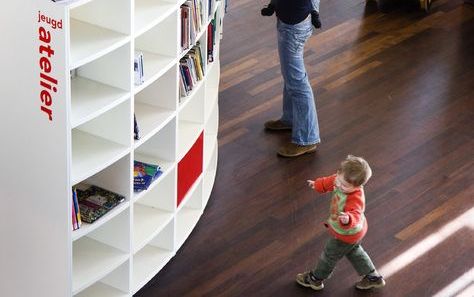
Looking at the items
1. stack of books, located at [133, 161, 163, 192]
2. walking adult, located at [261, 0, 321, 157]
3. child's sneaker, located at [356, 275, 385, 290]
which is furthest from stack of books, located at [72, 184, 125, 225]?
walking adult, located at [261, 0, 321, 157]

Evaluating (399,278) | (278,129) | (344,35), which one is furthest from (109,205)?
(344,35)

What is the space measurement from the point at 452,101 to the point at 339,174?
2309 millimetres

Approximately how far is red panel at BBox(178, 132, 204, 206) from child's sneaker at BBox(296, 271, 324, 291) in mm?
680

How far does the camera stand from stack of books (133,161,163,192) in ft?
14.8

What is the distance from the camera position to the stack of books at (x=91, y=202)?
4.14m

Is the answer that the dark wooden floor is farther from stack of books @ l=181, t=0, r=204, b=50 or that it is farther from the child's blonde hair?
stack of books @ l=181, t=0, r=204, b=50

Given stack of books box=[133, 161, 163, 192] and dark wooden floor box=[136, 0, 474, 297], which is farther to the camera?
dark wooden floor box=[136, 0, 474, 297]

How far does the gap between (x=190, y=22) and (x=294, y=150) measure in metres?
1.47

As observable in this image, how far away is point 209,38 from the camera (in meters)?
5.11

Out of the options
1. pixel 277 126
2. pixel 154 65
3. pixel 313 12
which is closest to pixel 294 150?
pixel 277 126

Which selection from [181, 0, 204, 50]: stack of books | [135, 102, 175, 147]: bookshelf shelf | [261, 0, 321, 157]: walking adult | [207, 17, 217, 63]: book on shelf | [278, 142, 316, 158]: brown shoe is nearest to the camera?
[135, 102, 175, 147]: bookshelf shelf

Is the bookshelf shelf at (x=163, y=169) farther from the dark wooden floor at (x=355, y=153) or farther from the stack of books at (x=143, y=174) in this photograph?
the dark wooden floor at (x=355, y=153)

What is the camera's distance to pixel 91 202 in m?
4.30

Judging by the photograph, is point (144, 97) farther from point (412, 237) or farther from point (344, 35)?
point (344, 35)
